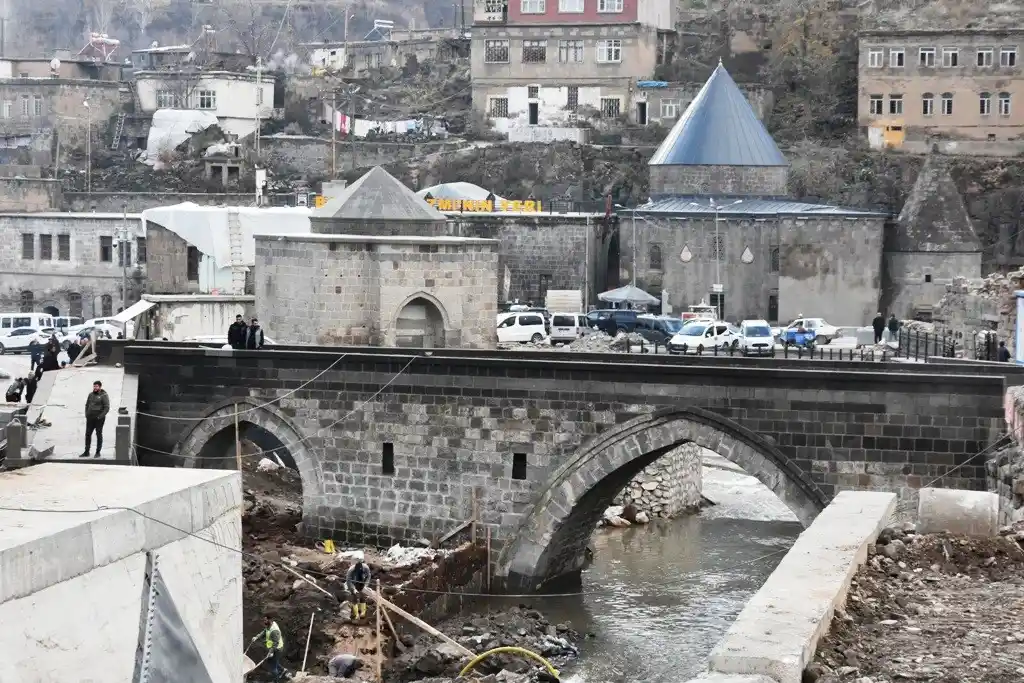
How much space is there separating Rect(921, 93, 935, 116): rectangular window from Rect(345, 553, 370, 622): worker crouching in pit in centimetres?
4298

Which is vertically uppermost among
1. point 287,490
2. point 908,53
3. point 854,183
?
point 908,53

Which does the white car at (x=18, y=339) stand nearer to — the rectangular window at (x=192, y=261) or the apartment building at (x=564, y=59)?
the rectangular window at (x=192, y=261)

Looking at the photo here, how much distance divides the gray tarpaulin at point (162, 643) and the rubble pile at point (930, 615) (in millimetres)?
4425

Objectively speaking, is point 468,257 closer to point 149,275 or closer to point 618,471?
point 618,471

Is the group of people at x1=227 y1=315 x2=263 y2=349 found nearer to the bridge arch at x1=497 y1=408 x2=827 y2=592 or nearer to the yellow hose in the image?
the bridge arch at x1=497 y1=408 x2=827 y2=592

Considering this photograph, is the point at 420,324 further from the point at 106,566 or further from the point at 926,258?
the point at 926,258

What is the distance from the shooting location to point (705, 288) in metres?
51.1

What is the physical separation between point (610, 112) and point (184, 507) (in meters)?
56.2

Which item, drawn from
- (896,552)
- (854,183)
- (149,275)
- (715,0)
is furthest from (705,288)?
(896,552)

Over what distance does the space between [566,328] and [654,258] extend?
21.7ft

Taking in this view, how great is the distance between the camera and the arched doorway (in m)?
32.7

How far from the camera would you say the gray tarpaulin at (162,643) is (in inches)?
469

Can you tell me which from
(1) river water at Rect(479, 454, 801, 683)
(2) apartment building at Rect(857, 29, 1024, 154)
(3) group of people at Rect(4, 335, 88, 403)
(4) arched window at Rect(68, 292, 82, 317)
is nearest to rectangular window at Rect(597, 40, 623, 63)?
(2) apartment building at Rect(857, 29, 1024, 154)

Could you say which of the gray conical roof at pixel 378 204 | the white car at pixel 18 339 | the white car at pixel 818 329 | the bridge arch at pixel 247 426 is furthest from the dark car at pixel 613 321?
the bridge arch at pixel 247 426
